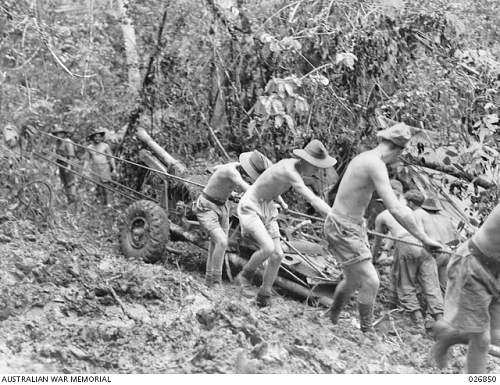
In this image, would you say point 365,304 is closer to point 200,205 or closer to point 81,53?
point 200,205

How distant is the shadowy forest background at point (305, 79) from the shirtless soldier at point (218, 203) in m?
1.56

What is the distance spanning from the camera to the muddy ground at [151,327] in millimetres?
7090

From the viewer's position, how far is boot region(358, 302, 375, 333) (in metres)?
8.74

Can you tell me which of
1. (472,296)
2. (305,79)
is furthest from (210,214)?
(472,296)

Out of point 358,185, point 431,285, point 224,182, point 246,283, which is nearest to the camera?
point 358,185

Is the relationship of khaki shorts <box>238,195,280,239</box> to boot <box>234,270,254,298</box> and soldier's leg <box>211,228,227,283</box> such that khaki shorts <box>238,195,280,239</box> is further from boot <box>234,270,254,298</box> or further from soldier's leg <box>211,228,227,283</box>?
soldier's leg <box>211,228,227,283</box>

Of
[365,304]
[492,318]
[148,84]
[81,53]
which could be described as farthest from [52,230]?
[492,318]

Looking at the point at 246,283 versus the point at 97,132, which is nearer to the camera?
the point at 246,283

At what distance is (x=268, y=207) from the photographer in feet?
32.4

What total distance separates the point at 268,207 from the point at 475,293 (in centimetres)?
370

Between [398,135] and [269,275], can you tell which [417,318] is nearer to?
[269,275]

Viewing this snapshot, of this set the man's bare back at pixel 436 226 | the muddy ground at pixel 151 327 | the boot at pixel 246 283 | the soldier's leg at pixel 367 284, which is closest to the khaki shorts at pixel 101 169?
the muddy ground at pixel 151 327

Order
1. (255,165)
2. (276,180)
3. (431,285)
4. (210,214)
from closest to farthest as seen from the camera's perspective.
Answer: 1. (276,180)
2. (255,165)
3. (210,214)
4. (431,285)

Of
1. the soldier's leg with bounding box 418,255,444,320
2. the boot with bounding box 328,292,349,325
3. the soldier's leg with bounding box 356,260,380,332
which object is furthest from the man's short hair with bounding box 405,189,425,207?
the soldier's leg with bounding box 356,260,380,332
